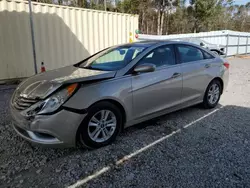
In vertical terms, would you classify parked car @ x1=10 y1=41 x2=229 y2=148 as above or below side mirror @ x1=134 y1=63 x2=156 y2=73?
below

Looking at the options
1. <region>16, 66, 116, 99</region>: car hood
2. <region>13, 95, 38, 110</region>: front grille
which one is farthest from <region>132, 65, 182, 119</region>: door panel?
<region>13, 95, 38, 110</region>: front grille

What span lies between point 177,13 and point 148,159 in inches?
1300

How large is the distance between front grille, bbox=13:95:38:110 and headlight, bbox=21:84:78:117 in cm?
6

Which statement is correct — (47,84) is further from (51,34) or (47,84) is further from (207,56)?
(51,34)

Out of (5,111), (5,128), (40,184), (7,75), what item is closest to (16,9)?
(7,75)

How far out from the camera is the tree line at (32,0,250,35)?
87.8 ft

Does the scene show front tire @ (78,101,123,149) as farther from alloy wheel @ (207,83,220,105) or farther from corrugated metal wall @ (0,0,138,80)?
corrugated metal wall @ (0,0,138,80)

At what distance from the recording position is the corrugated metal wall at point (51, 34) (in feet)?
20.8

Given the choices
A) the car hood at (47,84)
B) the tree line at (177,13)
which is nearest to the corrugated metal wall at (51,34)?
the car hood at (47,84)

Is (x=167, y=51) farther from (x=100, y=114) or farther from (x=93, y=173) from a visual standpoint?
(x=93, y=173)

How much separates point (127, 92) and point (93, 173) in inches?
45.3

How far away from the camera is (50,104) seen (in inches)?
94.1

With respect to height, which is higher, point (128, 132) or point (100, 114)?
point (100, 114)

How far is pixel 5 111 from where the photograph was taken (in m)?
4.26
